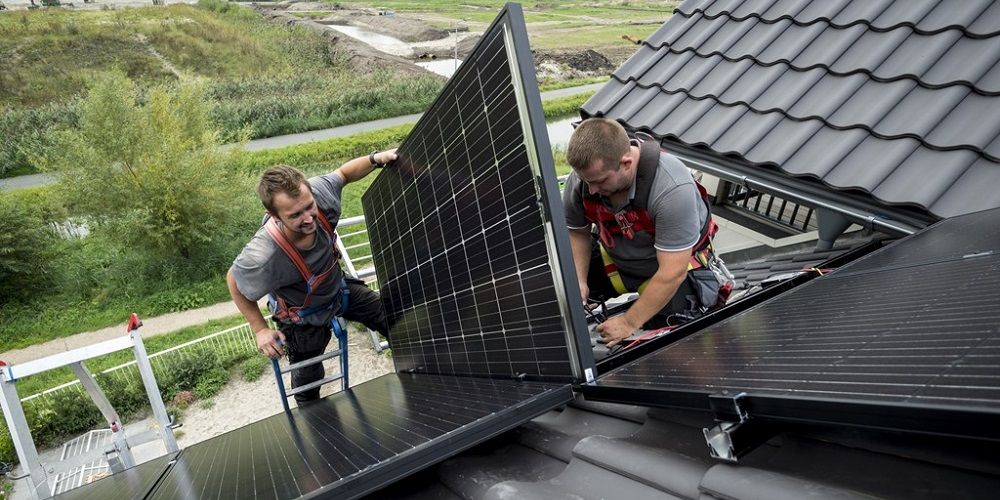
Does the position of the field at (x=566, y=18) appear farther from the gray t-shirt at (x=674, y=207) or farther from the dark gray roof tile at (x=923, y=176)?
the gray t-shirt at (x=674, y=207)

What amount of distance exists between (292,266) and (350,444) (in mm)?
2507

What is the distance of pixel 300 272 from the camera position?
4.75 metres

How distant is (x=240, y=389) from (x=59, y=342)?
23.5ft

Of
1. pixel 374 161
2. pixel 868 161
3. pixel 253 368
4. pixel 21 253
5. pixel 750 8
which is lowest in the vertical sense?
pixel 253 368

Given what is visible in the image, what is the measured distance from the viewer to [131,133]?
725 inches

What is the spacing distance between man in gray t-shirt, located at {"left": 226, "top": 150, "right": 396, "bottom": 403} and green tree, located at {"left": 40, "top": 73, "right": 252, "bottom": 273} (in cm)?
1511

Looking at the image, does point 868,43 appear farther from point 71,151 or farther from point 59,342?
point 71,151

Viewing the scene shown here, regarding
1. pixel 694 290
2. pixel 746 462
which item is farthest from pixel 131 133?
pixel 746 462

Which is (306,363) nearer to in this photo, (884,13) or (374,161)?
(374,161)

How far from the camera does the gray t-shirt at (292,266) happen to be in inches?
180

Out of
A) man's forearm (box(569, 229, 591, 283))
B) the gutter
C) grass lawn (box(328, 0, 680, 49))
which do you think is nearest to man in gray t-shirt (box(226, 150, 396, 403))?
man's forearm (box(569, 229, 591, 283))

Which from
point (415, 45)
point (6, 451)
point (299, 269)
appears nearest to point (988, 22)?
point (299, 269)

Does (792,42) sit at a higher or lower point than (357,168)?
higher

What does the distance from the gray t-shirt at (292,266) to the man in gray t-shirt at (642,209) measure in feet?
6.57
